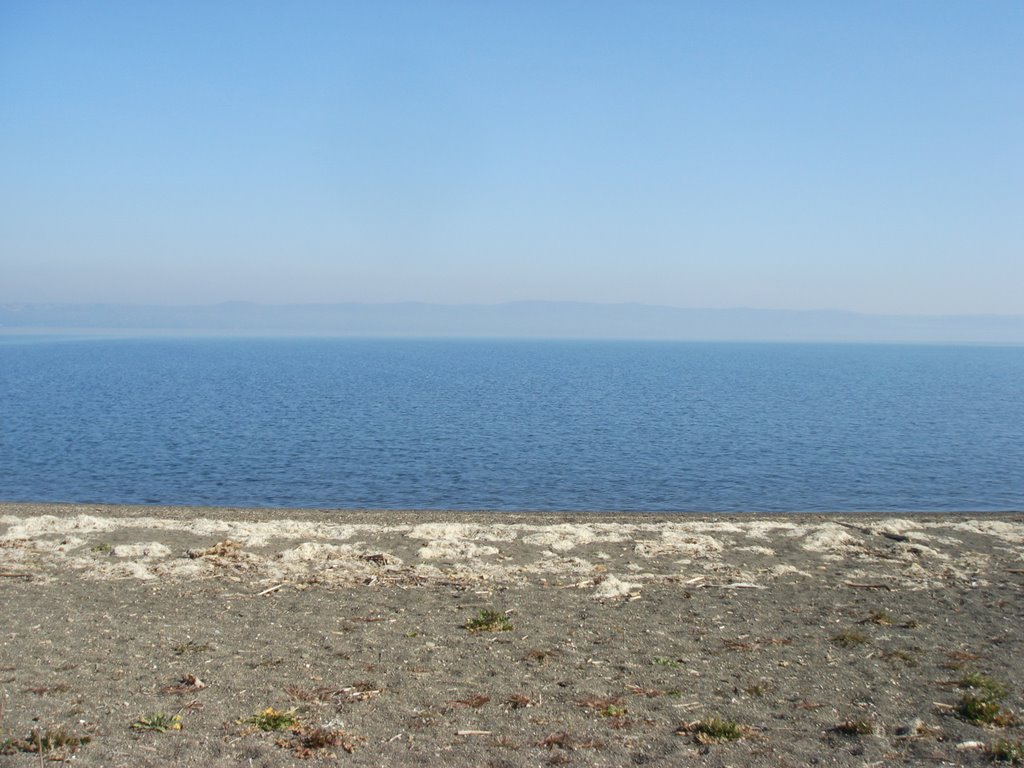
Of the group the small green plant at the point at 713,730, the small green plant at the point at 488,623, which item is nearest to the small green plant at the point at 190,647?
the small green plant at the point at 488,623

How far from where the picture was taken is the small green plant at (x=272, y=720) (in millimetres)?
10969

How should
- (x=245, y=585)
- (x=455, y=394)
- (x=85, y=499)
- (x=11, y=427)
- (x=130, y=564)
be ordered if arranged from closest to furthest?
(x=245, y=585) → (x=130, y=564) → (x=85, y=499) → (x=11, y=427) → (x=455, y=394)

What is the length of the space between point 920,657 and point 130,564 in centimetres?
1661

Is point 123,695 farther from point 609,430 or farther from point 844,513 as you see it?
point 609,430

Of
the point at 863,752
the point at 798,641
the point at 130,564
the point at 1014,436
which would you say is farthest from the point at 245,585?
the point at 1014,436

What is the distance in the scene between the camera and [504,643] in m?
15.1

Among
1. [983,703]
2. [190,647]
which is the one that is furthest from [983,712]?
[190,647]

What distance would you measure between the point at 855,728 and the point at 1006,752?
1.69 meters

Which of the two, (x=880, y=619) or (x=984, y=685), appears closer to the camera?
(x=984, y=685)

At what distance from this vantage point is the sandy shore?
1080 centimetres

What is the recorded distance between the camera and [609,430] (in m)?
60.5

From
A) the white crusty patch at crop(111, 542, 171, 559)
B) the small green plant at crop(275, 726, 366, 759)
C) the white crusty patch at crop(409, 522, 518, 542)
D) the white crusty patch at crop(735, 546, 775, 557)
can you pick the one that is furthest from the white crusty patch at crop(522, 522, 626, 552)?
the small green plant at crop(275, 726, 366, 759)

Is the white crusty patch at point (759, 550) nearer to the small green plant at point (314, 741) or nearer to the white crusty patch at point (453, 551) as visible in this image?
the white crusty patch at point (453, 551)

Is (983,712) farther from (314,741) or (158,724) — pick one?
(158,724)
